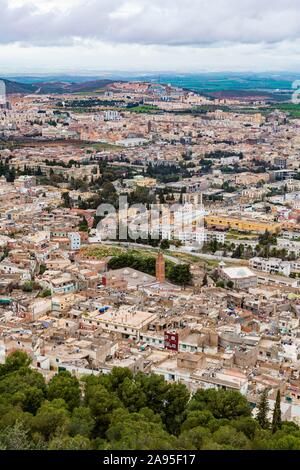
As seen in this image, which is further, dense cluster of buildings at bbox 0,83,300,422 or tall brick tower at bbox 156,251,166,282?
tall brick tower at bbox 156,251,166,282

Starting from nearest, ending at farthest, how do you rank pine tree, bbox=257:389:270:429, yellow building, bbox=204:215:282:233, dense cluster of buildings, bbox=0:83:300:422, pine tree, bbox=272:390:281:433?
pine tree, bbox=272:390:281:433 < pine tree, bbox=257:389:270:429 < dense cluster of buildings, bbox=0:83:300:422 < yellow building, bbox=204:215:282:233

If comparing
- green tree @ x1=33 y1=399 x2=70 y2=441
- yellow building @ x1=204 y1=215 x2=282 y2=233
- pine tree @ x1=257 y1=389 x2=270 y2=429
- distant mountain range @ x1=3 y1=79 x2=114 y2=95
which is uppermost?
distant mountain range @ x1=3 y1=79 x2=114 y2=95

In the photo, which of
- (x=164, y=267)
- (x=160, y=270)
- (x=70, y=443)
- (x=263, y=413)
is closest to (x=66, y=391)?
(x=70, y=443)

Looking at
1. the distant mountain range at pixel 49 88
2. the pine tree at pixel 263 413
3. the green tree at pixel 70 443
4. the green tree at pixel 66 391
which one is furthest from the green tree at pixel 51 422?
the distant mountain range at pixel 49 88

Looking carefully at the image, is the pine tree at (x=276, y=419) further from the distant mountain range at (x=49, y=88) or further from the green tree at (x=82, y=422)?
the distant mountain range at (x=49, y=88)

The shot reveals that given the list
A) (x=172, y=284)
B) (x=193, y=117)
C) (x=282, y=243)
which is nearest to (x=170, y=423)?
(x=172, y=284)

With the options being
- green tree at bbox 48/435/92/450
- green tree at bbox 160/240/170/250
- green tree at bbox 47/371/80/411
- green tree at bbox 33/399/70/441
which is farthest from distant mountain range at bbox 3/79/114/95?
green tree at bbox 48/435/92/450

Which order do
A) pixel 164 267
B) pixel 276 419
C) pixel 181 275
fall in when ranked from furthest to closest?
pixel 164 267
pixel 181 275
pixel 276 419

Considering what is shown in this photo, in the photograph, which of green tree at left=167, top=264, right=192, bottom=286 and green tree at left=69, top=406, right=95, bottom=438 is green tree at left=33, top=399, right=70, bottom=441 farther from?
green tree at left=167, top=264, right=192, bottom=286

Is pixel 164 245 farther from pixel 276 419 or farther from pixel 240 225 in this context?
pixel 276 419
